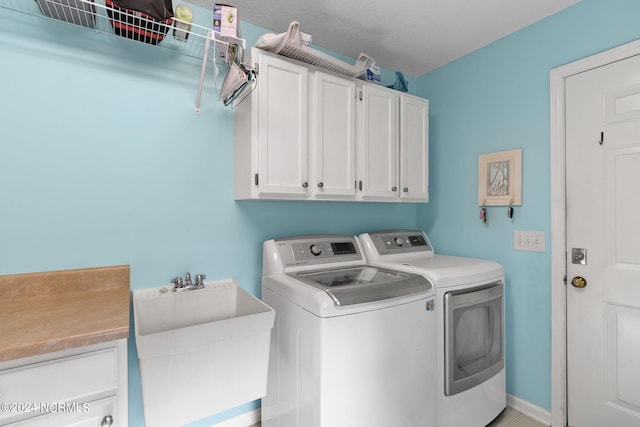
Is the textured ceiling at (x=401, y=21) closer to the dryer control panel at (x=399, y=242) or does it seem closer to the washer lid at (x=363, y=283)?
the dryer control panel at (x=399, y=242)

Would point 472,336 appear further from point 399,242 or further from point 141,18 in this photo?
point 141,18

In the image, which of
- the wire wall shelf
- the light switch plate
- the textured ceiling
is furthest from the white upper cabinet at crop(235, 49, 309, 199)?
the light switch plate

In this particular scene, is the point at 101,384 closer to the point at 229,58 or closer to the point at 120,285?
the point at 120,285

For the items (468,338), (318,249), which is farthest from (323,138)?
(468,338)

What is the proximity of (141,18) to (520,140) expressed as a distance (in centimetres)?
225

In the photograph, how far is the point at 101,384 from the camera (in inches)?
37.8

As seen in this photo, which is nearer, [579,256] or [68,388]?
[68,388]

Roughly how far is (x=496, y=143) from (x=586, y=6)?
2.75 ft

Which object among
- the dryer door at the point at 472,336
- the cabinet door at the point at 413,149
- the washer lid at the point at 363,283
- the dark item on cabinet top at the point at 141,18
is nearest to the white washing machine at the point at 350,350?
the washer lid at the point at 363,283

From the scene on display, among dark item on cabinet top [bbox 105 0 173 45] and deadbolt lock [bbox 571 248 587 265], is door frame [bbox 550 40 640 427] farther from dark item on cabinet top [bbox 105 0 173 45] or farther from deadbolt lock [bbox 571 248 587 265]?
dark item on cabinet top [bbox 105 0 173 45]

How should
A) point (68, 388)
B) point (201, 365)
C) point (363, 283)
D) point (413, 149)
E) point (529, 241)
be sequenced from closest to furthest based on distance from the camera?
point (68, 388) < point (201, 365) < point (363, 283) < point (529, 241) < point (413, 149)

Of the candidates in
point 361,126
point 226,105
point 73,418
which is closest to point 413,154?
point 361,126

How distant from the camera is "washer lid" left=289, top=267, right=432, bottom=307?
52.3 inches

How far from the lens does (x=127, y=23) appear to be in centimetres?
138
